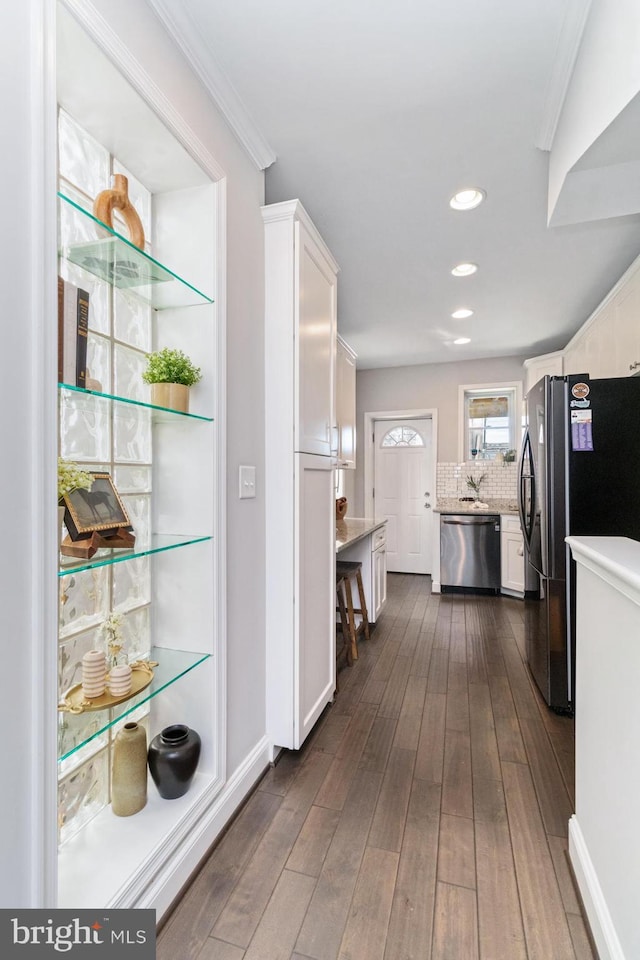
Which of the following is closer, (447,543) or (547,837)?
(547,837)

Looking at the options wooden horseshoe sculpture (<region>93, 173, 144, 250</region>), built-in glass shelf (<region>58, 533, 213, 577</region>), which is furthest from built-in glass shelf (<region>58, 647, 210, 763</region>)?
wooden horseshoe sculpture (<region>93, 173, 144, 250</region>)

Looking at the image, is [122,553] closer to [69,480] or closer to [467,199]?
[69,480]

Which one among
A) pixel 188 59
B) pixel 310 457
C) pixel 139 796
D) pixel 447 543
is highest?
pixel 188 59

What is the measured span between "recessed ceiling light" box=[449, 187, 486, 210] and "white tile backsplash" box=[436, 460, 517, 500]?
3384mm

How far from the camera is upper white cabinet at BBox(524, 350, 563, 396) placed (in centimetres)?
452

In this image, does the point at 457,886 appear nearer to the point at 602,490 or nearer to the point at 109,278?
the point at 602,490

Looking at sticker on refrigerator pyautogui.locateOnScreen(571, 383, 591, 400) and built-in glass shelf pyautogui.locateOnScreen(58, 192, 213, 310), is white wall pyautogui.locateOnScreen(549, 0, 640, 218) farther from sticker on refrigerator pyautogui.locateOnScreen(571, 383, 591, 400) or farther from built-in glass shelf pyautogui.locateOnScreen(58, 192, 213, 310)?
built-in glass shelf pyautogui.locateOnScreen(58, 192, 213, 310)

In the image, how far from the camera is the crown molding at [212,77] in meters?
1.30

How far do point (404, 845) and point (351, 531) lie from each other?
210cm

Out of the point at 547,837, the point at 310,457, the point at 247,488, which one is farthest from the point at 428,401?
the point at 547,837

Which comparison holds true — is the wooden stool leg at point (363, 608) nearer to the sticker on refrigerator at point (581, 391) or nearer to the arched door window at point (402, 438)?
the sticker on refrigerator at point (581, 391)

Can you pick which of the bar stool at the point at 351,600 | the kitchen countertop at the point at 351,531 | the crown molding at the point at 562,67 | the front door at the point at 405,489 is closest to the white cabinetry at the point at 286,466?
the kitchen countertop at the point at 351,531

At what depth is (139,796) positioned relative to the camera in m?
1.38

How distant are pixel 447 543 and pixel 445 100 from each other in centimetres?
388
